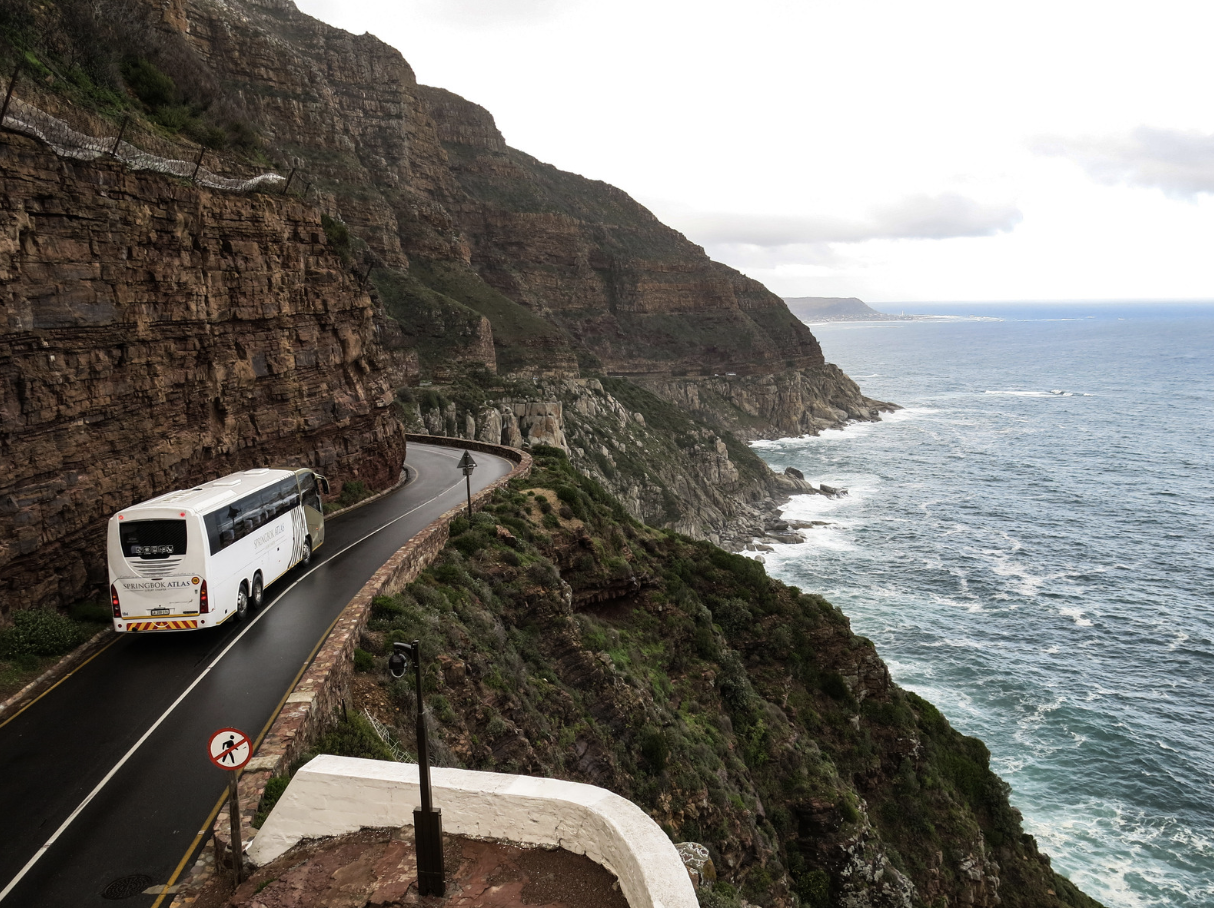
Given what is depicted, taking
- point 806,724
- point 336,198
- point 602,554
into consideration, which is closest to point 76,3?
point 602,554

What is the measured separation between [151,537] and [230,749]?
24.3 ft

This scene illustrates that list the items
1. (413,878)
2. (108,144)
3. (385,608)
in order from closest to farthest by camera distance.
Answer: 1. (413,878)
2. (385,608)
3. (108,144)

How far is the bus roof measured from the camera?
590 inches

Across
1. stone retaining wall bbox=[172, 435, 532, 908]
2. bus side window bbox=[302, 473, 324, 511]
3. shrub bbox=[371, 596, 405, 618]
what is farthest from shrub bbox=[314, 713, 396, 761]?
bus side window bbox=[302, 473, 324, 511]

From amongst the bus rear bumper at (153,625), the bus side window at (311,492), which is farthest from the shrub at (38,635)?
the bus side window at (311,492)

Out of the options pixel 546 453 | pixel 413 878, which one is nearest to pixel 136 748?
pixel 413 878

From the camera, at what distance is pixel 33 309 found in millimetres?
15188

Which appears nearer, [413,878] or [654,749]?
[413,878]

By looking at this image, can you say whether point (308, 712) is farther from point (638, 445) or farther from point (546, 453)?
point (638, 445)

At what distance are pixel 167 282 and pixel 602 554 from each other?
16.0m

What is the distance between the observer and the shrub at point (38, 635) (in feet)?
46.4

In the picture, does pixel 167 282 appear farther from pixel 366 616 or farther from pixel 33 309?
pixel 366 616

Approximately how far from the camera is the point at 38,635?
1452 centimetres

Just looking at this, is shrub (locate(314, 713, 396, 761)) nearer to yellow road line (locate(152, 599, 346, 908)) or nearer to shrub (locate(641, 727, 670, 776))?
yellow road line (locate(152, 599, 346, 908))
